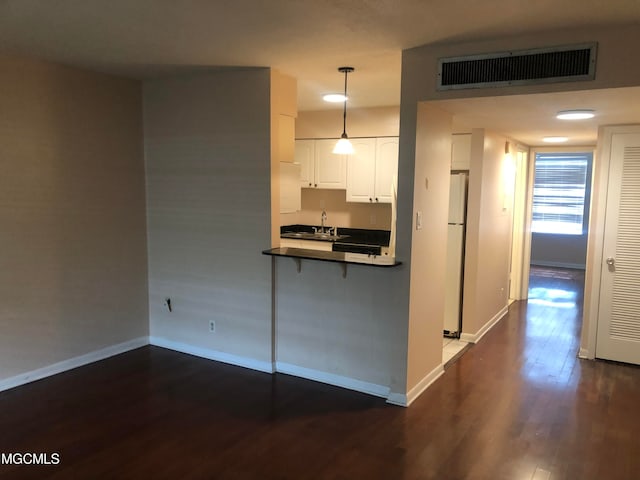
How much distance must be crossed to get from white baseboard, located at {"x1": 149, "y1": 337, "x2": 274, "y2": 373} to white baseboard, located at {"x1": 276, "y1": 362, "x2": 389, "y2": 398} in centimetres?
15

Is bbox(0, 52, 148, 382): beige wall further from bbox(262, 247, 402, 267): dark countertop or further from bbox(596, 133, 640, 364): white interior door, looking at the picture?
bbox(596, 133, 640, 364): white interior door

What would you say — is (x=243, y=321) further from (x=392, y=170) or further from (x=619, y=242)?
(x=619, y=242)

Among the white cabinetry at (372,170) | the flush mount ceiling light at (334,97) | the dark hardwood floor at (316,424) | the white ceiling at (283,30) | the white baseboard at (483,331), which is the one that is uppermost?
the flush mount ceiling light at (334,97)

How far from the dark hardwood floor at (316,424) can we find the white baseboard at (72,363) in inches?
3.2

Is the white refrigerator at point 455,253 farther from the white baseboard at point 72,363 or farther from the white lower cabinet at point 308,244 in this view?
the white baseboard at point 72,363

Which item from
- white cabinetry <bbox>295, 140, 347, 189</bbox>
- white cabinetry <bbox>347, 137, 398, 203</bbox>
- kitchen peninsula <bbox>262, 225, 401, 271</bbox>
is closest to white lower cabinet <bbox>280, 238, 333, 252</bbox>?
kitchen peninsula <bbox>262, 225, 401, 271</bbox>

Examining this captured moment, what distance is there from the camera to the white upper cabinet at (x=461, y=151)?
16.1 feet

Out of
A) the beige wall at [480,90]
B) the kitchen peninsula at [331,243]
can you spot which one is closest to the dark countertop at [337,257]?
the kitchen peninsula at [331,243]

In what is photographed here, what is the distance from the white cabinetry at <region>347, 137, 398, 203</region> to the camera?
18.1 ft

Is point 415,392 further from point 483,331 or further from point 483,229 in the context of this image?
point 483,229

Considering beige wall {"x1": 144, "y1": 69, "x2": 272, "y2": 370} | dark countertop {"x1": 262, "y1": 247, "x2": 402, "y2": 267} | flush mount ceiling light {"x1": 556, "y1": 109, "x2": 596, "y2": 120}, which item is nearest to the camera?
dark countertop {"x1": 262, "y1": 247, "x2": 402, "y2": 267}

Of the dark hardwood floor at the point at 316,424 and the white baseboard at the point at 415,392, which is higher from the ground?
the white baseboard at the point at 415,392

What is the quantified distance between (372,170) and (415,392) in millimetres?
2775

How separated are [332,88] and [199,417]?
9.87 ft
